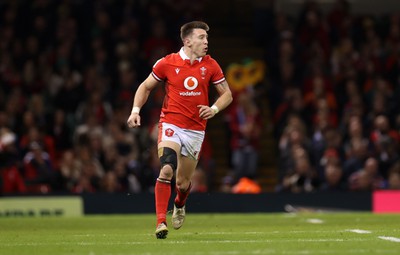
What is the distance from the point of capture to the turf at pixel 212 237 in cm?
1125

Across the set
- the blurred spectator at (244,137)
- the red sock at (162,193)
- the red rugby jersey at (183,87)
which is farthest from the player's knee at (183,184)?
the blurred spectator at (244,137)

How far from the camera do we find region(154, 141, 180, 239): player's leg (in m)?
12.9

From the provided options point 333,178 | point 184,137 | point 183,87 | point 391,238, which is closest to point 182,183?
point 184,137

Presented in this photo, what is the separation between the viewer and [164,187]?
13.1 meters

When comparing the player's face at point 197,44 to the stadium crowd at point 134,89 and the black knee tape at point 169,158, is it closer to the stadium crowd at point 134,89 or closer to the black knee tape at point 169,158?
the black knee tape at point 169,158

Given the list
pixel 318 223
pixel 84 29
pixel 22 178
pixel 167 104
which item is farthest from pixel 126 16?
pixel 167 104

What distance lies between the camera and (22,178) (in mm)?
22875

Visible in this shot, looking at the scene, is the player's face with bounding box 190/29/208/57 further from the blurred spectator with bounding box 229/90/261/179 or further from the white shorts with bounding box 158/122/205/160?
the blurred spectator with bounding box 229/90/261/179

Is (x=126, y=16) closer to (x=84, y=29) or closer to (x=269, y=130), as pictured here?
(x=84, y=29)

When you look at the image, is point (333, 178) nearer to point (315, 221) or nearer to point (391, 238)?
point (315, 221)

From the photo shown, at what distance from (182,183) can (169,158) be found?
3.49ft

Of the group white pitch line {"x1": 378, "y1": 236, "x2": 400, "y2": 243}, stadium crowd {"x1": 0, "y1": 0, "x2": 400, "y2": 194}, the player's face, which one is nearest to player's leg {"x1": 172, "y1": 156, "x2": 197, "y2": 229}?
the player's face

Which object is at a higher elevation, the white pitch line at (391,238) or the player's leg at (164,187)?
the player's leg at (164,187)

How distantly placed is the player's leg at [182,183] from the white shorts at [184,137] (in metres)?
0.11
